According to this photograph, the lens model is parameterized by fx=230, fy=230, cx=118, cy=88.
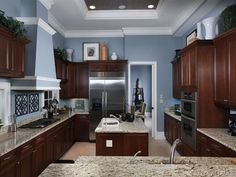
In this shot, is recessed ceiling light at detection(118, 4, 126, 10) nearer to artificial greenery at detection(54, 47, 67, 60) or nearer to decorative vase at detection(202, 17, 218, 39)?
artificial greenery at detection(54, 47, 67, 60)

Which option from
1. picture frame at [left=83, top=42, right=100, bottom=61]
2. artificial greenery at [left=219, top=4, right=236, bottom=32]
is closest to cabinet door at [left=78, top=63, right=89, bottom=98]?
picture frame at [left=83, top=42, right=100, bottom=61]

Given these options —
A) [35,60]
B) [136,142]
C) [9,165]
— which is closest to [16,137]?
[9,165]

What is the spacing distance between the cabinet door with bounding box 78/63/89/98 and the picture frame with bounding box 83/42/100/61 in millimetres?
386

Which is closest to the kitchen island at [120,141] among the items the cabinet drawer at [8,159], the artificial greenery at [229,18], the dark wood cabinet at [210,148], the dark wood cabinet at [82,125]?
the dark wood cabinet at [210,148]

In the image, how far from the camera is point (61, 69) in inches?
247

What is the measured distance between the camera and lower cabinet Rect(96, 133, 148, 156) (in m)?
3.58

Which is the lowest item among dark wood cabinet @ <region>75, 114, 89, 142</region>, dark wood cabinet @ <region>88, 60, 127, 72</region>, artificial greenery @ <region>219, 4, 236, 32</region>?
dark wood cabinet @ <region>75, 114, 89, 142</region>

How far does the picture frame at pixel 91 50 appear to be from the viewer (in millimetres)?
7129

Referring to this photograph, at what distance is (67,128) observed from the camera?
5637 millimetres

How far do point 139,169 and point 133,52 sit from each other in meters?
5.86

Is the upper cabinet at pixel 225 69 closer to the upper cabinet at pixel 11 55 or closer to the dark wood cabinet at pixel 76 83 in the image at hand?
the upper cabinet at pixel 11 55

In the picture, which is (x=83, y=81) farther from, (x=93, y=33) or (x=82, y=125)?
(x=93, y=33)

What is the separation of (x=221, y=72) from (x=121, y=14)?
3107mm

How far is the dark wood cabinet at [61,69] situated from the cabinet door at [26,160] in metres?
3.04
